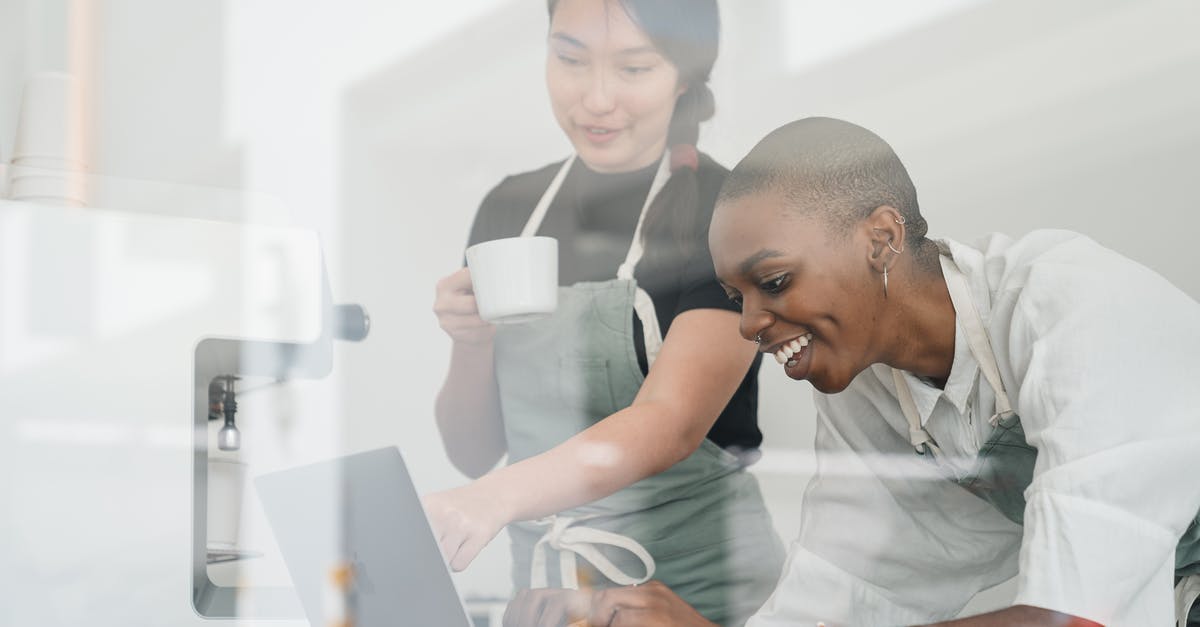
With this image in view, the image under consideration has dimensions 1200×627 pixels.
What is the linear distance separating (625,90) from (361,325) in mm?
298

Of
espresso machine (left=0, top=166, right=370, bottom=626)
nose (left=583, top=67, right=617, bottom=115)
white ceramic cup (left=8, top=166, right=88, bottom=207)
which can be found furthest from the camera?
nose (left=583, top=67, right=617, bottom=115)

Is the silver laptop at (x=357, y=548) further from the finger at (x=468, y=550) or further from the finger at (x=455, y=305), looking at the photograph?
the finger at (x=455, y=305)

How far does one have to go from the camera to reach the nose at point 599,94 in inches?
39.4

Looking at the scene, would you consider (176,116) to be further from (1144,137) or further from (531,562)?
(1144,137)

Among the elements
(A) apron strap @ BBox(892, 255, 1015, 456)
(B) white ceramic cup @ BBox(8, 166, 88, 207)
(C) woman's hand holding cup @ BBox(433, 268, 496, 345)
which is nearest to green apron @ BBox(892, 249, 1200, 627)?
(A) apron strap @ BBox(892, 255, 1015, 456)

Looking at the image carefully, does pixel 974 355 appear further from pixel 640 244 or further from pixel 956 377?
pixel 640 244

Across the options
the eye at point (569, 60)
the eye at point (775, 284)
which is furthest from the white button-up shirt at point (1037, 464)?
the eye at point (569, 60)

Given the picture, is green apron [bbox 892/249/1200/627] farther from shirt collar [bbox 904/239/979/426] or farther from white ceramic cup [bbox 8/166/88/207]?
white ceramic cup [bbox 8/166/88/207]

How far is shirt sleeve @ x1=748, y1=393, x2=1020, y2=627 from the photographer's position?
0.95m

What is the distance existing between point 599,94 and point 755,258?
0.21 meters

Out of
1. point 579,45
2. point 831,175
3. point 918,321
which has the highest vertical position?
point 579,45

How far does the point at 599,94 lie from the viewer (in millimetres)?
1003

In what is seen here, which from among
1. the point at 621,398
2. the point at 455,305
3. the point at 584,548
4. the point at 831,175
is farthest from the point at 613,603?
the point at 831,175

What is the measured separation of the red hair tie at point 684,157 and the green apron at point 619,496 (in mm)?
107
